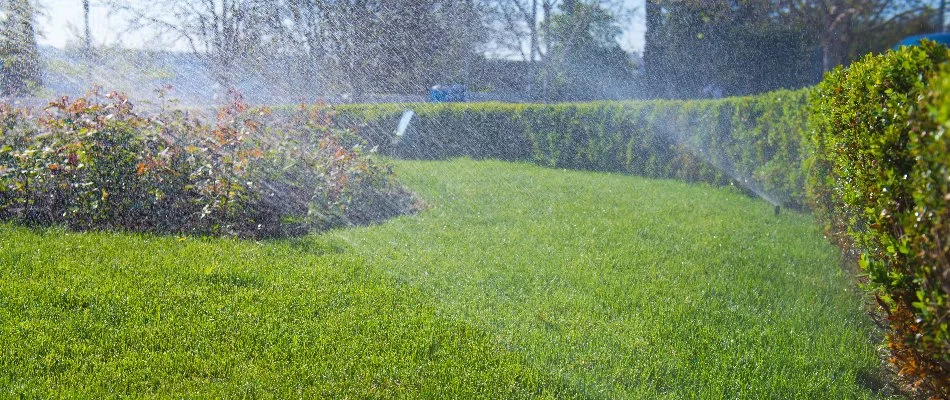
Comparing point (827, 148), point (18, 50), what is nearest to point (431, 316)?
Result: point (827, 148)

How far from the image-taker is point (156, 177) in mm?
5168

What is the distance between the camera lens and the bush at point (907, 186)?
1.49 metres

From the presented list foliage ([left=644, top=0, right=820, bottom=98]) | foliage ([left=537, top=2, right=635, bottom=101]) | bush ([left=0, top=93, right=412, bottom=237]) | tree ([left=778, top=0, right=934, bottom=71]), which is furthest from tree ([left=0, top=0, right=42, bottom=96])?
foliage ([left=644, top=0, right=820, bottom=98])

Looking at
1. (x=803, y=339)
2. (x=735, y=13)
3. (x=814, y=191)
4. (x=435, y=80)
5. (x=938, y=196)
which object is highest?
(x=735, y=13)

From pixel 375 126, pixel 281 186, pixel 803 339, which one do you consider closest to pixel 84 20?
pixel 375 126

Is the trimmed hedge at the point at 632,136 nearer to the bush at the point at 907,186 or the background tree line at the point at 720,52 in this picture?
the bush at the point at 907,186

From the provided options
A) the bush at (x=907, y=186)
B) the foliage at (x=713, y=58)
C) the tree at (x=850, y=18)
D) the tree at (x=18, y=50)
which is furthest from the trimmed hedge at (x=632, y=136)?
the foliage at (x=713, y=58)

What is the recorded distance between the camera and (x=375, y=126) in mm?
13984

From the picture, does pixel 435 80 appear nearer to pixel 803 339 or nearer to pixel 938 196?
pixel 803 339

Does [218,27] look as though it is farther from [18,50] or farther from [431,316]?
[431,316]

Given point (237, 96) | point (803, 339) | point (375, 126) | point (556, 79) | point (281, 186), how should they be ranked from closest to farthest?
point (803, 339) < point (281, 186) < point (237, 96) < point (375, 126) < point (556, 79)

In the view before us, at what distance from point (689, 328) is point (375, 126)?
11.2 metres

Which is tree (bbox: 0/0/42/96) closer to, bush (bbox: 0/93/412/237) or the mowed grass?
bush (bbox: 0/93/412/237)

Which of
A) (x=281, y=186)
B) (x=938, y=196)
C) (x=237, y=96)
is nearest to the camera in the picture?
(x=938, y=196)
